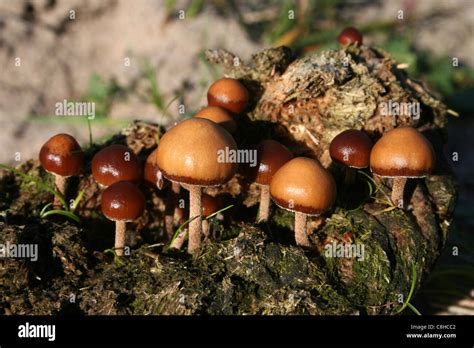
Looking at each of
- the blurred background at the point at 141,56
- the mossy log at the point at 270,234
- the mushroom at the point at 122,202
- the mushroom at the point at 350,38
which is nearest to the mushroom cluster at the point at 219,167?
the mushroom at the point at 122,202

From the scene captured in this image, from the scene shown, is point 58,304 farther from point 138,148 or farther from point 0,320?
point 138,148

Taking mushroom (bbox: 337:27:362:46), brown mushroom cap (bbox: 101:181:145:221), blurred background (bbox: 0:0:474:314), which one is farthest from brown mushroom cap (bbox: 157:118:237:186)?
blurred background (bbox: 0:0:474:314)

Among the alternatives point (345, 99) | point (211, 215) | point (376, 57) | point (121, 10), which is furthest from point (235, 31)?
point (211, 215)

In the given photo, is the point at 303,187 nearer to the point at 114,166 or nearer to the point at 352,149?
the point at 352,149

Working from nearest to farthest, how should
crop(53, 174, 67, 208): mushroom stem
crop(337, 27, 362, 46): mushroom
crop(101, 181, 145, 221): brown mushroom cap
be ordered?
crop(101, 181, 145, 221): brown mushroom cap, crop(53, 174, 67, 208): mushroom stem, crop(337, 27, 362, 46): mushroom

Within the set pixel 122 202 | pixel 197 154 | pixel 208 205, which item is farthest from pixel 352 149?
pixel 122 202

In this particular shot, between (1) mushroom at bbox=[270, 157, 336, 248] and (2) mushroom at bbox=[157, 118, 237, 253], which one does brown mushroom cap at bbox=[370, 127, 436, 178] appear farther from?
(2) mushroom at bbox=[157, 118, 237, 253]
